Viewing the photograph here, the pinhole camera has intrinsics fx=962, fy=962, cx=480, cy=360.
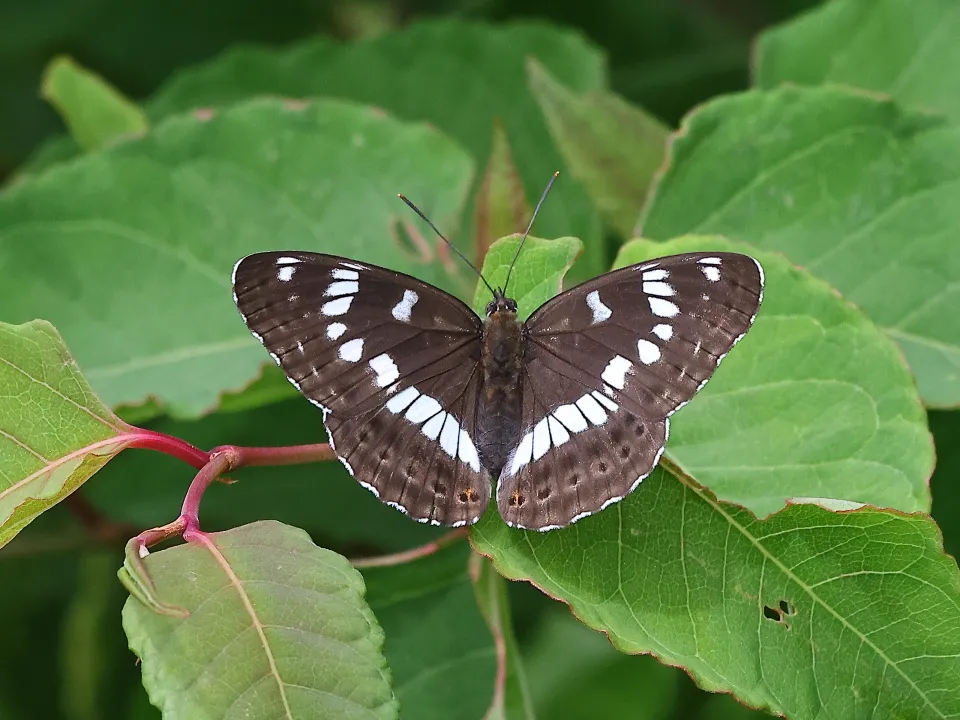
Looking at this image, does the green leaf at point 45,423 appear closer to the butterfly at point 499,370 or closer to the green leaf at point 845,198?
the butterfly at point 499,370

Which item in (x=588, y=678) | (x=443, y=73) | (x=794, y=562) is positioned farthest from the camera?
(x=443, y=73)

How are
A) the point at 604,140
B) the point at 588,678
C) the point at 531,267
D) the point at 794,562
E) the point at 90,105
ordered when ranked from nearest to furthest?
the point at 794,562
the point at 531,267
the point at 604,140
the point at 90,105
the point at 588,678

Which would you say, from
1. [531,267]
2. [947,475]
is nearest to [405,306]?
[531,267]

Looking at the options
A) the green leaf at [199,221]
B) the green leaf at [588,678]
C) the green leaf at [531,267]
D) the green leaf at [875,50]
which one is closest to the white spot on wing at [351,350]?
the green leaf at [531,267]

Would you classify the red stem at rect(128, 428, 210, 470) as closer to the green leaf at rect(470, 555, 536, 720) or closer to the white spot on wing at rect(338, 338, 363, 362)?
the white spot on wing at rect(338, 338, 363, 362)

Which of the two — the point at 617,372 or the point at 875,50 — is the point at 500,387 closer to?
the point at 617,372

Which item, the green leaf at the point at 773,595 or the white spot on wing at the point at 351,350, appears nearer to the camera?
the green leaf at the point at 773,595
